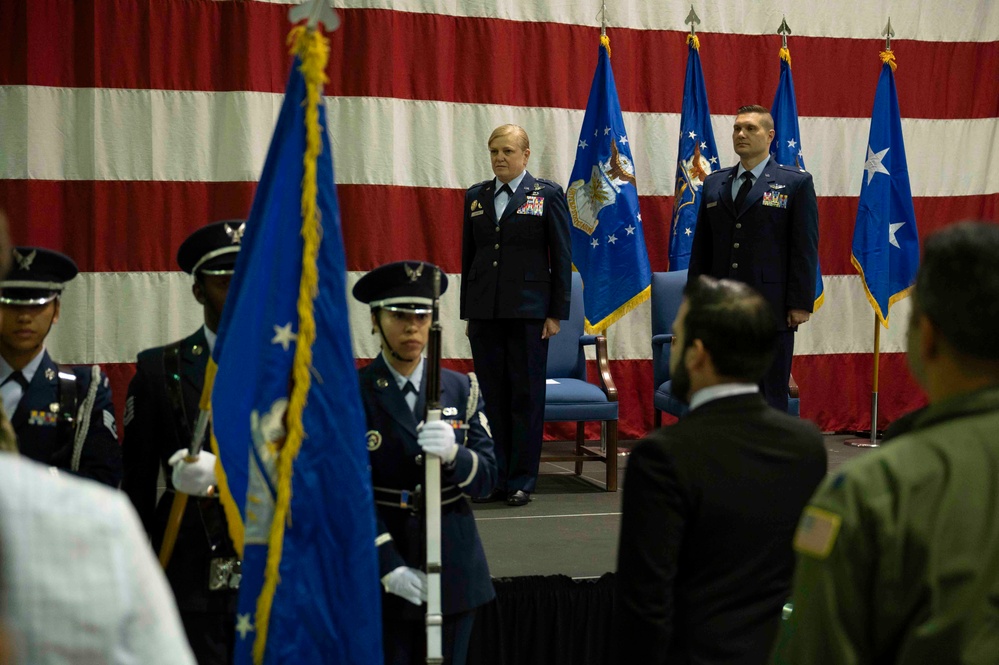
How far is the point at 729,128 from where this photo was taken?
19.3ft

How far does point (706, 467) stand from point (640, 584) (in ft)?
0.65

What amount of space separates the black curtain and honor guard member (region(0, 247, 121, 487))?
1267 millimetres

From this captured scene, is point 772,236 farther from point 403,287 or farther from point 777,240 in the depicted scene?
point 403,287

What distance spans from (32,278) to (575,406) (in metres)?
2.81

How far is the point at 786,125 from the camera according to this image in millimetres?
5547

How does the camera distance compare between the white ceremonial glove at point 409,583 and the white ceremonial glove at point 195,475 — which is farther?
the white ceremonial glove at point 409,583

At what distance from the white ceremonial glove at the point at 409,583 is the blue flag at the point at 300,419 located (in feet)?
0.59

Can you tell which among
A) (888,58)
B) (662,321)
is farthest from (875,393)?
(888,58)

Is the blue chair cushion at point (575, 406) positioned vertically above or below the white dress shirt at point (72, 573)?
below

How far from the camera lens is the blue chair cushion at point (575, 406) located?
4.59 metres

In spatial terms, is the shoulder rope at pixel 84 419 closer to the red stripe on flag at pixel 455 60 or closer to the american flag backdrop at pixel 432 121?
the american flag backdrop at pixel 432 121

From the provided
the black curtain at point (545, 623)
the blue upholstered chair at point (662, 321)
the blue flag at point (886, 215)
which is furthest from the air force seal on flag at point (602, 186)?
the black curtain at point (545, 623)

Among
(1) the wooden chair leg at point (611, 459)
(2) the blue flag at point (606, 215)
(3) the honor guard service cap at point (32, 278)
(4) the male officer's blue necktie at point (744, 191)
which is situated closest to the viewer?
(3) the honor guard service cap at point (32, 278)

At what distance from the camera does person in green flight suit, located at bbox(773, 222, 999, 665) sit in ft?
3.02
